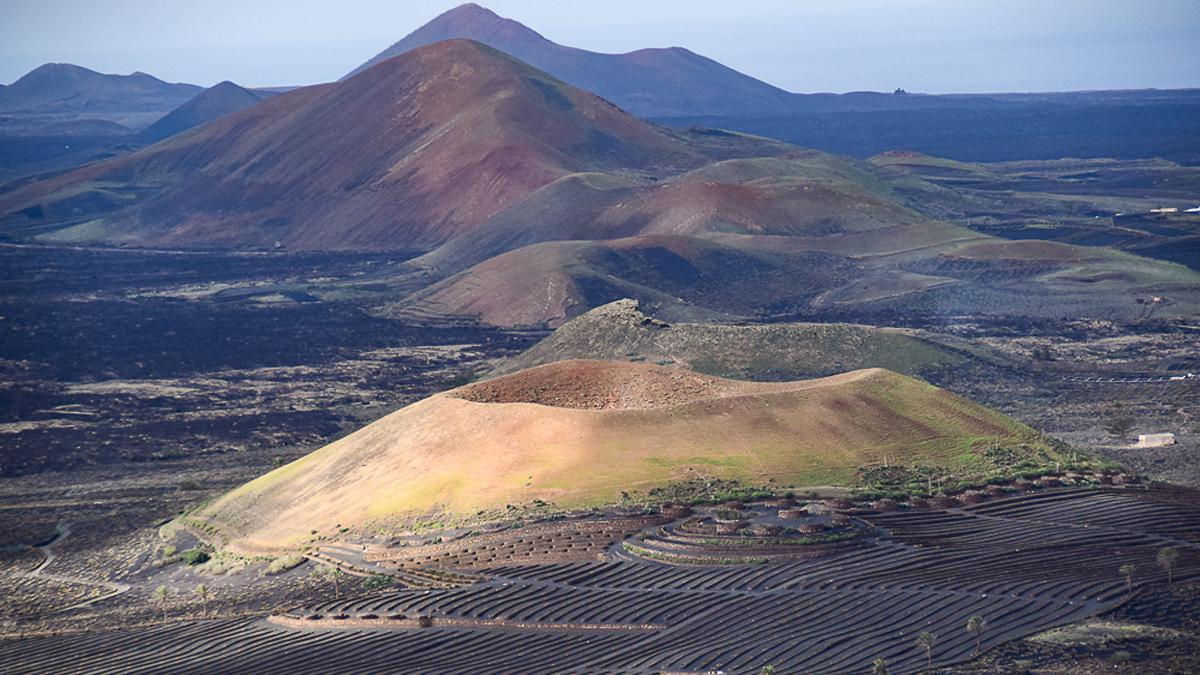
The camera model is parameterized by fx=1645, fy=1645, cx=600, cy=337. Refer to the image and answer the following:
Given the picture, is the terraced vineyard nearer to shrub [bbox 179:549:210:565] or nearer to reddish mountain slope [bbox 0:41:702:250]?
shrub [bbox 179:549:210:565]

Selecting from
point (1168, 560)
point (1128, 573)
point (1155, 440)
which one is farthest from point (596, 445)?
point (1155, 440)

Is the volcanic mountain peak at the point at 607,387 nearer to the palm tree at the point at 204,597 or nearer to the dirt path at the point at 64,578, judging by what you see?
the palm tree at the point at 204,597

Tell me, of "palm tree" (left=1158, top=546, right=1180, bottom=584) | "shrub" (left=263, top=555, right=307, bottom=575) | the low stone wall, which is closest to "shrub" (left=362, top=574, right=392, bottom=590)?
Result: the low stone wall

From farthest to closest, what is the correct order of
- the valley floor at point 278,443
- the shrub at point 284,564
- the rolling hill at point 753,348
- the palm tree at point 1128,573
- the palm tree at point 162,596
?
the rolling hill at point 753,348
the shrub at point 284,564
the palm tree at point 162,596
the palm tree at point 1128,573
the valley floor at point 278,443

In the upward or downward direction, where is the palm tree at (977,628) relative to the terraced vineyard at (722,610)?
upward

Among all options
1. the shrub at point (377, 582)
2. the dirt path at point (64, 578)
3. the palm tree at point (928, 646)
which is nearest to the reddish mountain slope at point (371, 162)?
the dirt path at point (64, 578)

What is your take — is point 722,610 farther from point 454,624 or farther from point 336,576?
point 336,576
